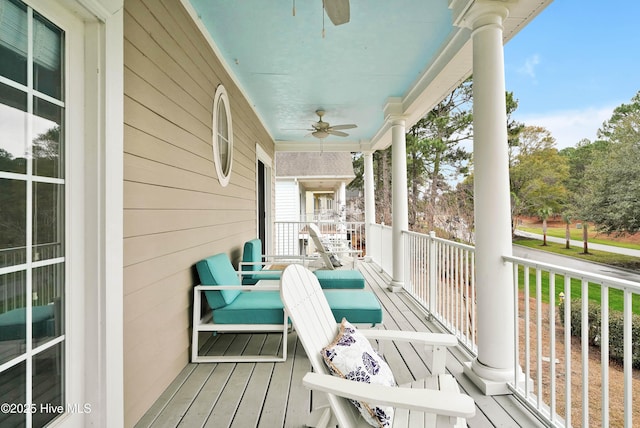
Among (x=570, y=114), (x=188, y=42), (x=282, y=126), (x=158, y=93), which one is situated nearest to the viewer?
(x=158, y=93)

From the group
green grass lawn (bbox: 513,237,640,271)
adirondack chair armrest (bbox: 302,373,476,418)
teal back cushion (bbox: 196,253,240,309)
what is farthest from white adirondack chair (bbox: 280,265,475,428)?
green grass lawn (bbox: 513,237,640,271)

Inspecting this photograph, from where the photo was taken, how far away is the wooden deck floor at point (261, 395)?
1.93m

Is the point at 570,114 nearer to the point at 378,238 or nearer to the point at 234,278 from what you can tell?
the point at 378,238

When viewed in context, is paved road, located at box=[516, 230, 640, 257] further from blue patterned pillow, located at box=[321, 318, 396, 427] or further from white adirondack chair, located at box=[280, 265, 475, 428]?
blue patterned pillow, located at box=[321, 318, 396, 427]

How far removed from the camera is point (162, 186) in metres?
2.23

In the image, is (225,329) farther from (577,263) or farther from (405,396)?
(577,263)

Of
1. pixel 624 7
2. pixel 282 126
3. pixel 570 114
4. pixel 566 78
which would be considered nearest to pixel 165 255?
pixel 282 126

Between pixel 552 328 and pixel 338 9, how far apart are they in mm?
2217

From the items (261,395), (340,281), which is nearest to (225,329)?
(261,395)

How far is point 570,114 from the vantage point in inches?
643

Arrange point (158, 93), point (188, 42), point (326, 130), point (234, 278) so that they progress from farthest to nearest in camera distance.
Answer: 1. point (326, 130)
2. point (234, 278)
3. point (188, 42)
4. point (158, 93)

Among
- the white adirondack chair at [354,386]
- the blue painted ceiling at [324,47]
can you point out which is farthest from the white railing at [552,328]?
the blue painted ceiling at [324,47]

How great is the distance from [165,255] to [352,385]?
1611mm

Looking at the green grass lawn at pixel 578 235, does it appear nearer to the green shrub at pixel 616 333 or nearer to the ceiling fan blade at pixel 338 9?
the green shrub at pixel 616 333
